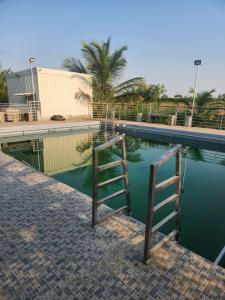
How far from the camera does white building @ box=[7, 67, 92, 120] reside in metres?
11.4

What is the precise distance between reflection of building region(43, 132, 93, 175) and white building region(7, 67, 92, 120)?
402 centimetres

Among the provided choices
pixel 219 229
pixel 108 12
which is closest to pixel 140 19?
pixel 108 12

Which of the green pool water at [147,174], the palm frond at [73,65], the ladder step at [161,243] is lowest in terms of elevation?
the green pool water at [147,174]

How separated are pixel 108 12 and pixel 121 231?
797 cm

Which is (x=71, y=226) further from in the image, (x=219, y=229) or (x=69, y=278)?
(x=219, y=229)

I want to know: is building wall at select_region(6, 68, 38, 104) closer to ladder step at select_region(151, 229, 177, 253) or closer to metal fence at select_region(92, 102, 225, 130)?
metal fence at select_region(92, 102, 225, 130)

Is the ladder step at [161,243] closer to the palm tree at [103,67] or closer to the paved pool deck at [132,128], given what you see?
the paved pool deck at [132,128]

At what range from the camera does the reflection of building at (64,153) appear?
5.33 m

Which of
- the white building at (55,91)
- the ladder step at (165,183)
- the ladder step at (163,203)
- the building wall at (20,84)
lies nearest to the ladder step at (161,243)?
the ladder step at (163,203)

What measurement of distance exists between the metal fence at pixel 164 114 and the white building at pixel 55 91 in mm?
1207

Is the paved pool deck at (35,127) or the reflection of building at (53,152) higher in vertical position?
the paved pool deck at (35,127)

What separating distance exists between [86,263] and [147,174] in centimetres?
328

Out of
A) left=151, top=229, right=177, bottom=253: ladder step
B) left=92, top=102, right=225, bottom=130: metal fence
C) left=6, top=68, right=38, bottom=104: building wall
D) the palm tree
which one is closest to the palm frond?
the palm tree

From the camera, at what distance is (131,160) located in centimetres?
602
